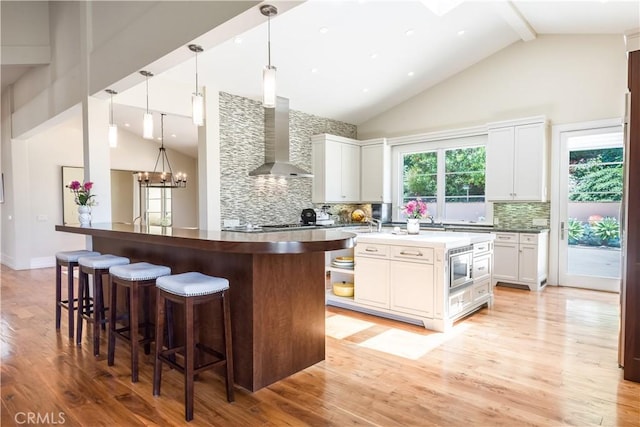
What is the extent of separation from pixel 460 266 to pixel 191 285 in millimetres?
2657

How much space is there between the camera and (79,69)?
14.5 ft

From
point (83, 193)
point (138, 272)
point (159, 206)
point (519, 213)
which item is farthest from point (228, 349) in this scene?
point (159, 206)

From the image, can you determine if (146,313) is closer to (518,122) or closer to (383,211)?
(383,211)

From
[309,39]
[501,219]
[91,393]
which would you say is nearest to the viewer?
[91,393]

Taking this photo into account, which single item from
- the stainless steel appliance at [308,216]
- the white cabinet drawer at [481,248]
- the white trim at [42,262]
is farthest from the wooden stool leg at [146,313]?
the white trim at [42,262]

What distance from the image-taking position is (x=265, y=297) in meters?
2.40

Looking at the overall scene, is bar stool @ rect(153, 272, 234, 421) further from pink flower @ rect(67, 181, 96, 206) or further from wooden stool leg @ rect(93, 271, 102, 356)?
pink flower @ rect(67, 181, 96, 206)

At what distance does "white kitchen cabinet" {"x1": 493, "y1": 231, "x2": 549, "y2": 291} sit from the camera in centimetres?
533

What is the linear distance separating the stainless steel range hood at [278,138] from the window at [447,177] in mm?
2193

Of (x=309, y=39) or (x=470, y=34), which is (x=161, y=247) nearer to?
Result: (x=309, y=39)

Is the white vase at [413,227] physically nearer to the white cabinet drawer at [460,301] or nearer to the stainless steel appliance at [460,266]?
the stainless steel appliance at [460,266]

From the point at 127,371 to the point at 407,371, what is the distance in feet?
6.61

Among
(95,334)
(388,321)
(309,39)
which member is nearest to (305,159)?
(309,39)

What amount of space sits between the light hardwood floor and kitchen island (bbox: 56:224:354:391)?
15 centimetres
